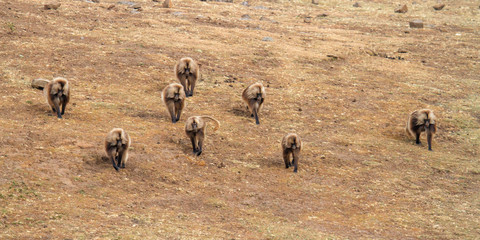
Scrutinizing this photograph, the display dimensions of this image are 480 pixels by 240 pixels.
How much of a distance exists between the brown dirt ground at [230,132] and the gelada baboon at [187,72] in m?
0.39

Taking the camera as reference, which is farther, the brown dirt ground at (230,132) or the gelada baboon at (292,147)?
the gelada baboon at (292,147)

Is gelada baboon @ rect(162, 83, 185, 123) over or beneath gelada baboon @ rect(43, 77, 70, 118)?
over

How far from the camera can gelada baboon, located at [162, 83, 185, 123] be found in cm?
1217

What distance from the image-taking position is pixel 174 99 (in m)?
12.2

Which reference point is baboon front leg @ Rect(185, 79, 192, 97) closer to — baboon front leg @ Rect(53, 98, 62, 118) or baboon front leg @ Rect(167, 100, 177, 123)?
baboon front leg @ Rect(167, 100, 177, 123)

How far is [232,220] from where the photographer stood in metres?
8.26

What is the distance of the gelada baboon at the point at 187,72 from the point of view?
14031 millimetres

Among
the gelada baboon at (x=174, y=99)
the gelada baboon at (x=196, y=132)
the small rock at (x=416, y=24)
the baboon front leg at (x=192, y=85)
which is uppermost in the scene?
the small rock at (x=416, y=24)

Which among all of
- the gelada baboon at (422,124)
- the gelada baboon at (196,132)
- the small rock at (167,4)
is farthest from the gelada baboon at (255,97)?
the small rock at (167,4)

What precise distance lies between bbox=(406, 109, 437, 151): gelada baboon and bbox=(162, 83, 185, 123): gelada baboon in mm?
5342

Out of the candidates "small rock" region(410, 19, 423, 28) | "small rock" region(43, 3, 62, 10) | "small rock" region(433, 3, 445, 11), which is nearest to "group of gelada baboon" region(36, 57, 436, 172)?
"small rock" region(43, 3, 62, 10)

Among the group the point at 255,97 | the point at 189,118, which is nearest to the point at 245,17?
the point at 255,97

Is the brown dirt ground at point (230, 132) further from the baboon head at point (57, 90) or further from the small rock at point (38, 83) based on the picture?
the baboon head at point (57, 90)

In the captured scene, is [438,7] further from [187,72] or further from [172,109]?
[172,109]
